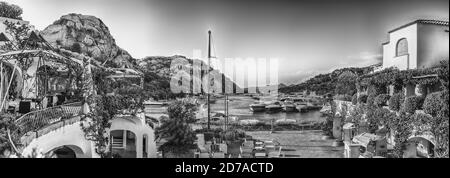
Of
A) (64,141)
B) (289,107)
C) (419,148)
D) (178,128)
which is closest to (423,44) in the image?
(419,148)

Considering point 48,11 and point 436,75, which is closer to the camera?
point 436,75

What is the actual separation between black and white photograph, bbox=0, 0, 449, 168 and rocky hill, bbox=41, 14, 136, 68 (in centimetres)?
2

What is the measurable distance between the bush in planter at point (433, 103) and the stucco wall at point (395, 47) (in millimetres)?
357

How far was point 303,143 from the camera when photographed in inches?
164

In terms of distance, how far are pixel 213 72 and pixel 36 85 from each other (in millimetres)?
2605

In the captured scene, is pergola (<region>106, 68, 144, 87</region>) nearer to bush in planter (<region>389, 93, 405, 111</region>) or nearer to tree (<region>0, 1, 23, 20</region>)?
tree (<region>0, 1, 23, 20</region>)

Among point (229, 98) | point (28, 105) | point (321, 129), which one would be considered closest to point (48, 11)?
point (28, 105)

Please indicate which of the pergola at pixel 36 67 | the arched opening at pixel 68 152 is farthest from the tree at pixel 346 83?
the pergola at pixel 36 67

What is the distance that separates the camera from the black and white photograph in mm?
3947

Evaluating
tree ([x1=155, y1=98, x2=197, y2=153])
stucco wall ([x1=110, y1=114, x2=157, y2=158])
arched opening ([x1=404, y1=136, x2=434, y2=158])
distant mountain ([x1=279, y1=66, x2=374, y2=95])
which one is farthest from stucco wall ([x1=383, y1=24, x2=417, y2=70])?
stucco wall ([x1=110, y1=114, x2=157, y2=158])

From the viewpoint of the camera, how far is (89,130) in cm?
419

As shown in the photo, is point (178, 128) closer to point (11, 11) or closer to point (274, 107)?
point (274, 107)
